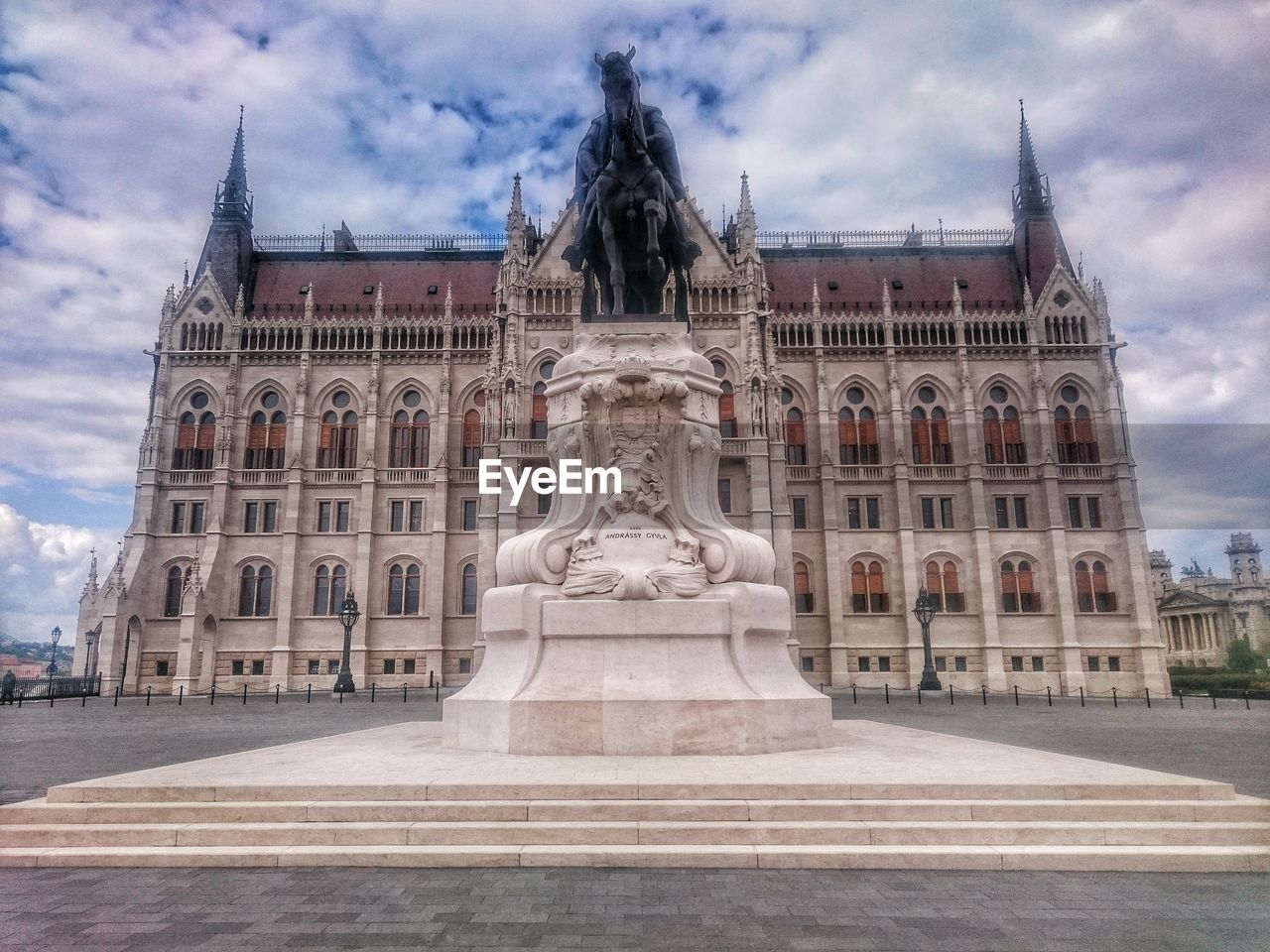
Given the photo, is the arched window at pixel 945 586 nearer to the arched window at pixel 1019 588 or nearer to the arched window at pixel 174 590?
the arched window at pixel 1019 588

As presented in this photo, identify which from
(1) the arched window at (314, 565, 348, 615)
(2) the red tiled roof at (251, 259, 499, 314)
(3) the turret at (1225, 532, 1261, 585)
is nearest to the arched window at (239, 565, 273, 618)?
(1) the arched window at (314, 565, 348, 615)

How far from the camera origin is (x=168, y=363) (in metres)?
47.8

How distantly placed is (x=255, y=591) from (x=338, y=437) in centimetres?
958

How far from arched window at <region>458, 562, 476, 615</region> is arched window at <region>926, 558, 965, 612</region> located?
24.8 meters

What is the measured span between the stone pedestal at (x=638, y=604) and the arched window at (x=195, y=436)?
43.6 metres

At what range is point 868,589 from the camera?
4553 centimetres

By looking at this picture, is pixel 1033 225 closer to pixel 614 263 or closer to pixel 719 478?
pixel 719 478

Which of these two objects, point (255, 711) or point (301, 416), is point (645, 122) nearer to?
point (255, 711)

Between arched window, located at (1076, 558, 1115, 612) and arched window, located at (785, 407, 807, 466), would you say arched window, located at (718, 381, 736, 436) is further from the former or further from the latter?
arched window, located at (1076, 558, 1115, 612)

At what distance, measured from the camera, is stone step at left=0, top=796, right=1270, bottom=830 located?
19.8ft

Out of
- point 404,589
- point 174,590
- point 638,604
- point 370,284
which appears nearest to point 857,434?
point 404,589

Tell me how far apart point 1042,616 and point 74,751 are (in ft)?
145

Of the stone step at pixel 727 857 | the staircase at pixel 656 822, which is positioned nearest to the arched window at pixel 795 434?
the staircase at pixel 656 822

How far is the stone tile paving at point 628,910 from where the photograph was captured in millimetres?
4262
